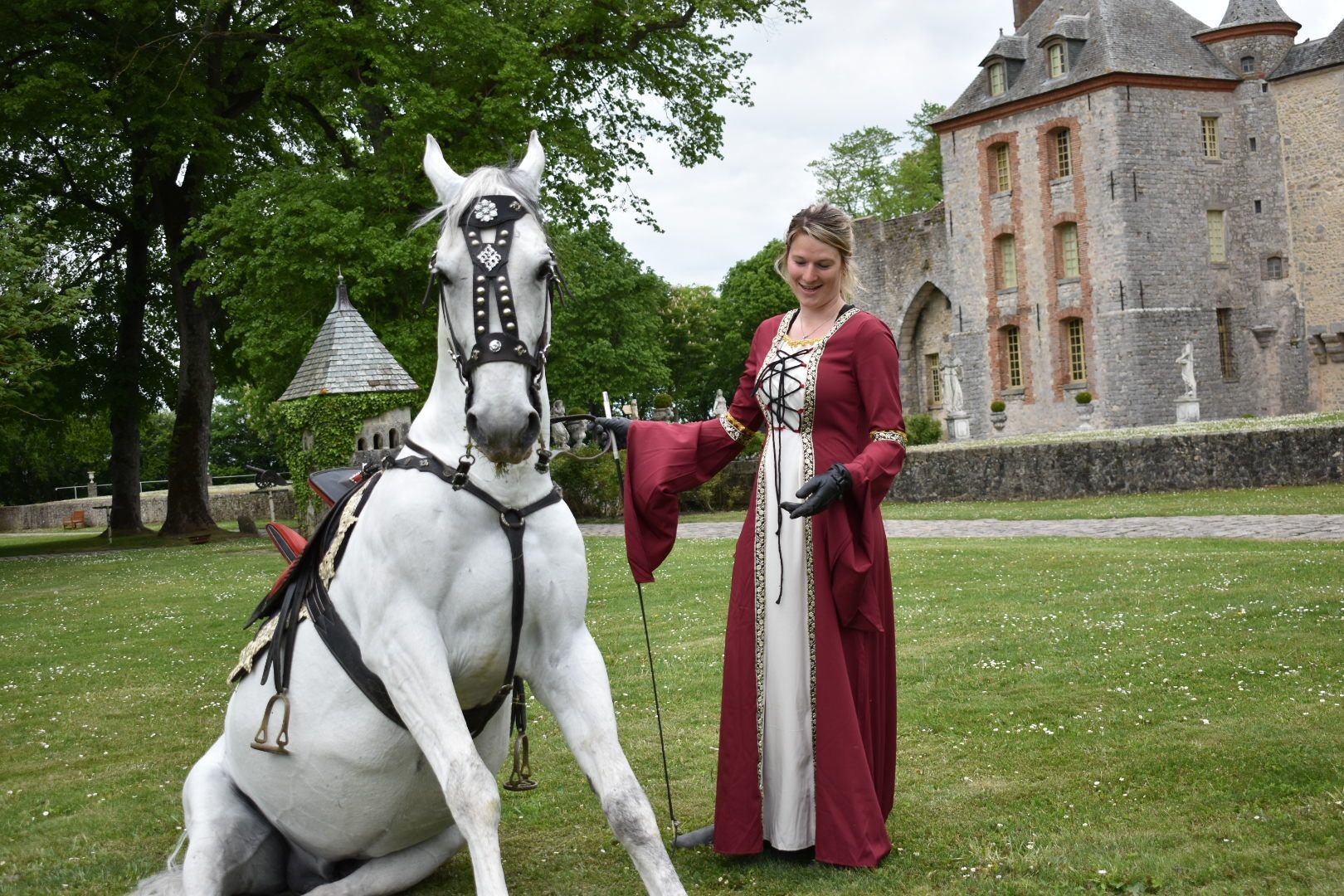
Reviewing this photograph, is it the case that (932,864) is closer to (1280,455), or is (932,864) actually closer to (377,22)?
(1280,455)

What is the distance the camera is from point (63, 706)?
9305mm

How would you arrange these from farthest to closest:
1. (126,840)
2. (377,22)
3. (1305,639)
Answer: (377,22) < (1305,639) < (126,840)

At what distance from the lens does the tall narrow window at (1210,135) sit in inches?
1635

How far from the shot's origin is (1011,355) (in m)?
43.8

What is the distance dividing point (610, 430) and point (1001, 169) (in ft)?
138

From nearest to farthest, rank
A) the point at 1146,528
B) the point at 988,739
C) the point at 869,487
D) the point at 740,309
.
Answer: the point at 869,487 < the point at 988,739 < the point at 1146,528 < the point at 740,309

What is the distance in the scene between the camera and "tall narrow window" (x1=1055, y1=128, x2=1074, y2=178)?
137 feet

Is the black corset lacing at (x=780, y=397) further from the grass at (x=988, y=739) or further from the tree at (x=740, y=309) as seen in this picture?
the tree at (x=740, y=309)

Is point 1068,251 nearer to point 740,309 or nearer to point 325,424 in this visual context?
point 740,309

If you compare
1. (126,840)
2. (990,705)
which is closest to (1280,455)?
(990,705)

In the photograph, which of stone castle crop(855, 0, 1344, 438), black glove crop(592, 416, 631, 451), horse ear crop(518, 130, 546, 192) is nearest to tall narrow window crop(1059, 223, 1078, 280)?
stone castle crop(855, 0, 1344, 438)

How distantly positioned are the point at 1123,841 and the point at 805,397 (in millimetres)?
1991

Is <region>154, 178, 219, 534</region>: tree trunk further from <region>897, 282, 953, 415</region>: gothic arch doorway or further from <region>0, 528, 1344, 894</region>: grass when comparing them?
<region>897, 282, 953, 415</region>: gothic arch doorway

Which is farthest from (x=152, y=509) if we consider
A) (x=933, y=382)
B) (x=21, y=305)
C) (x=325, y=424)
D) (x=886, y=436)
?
(x=886, y=436)
